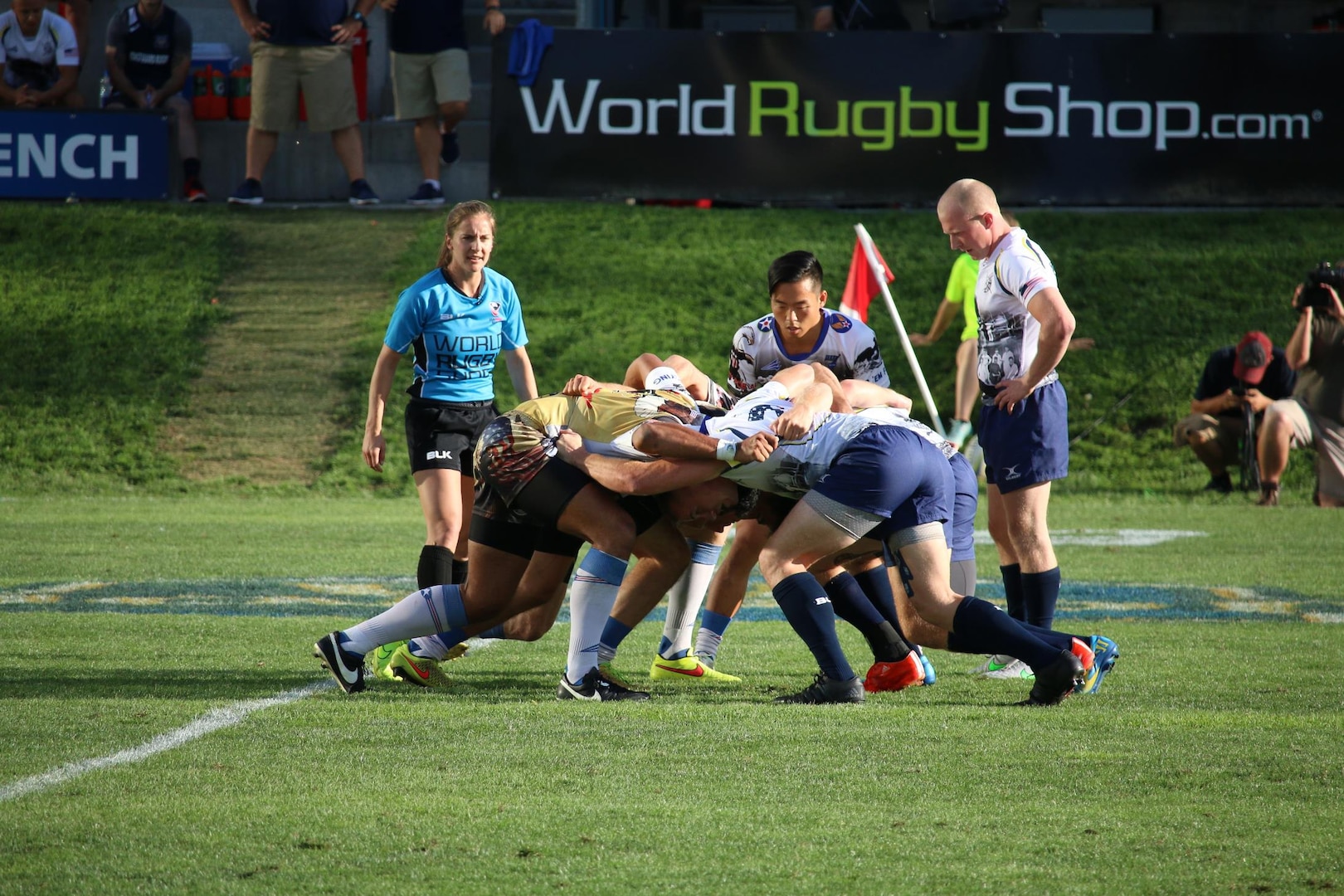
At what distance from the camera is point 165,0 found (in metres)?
20.8

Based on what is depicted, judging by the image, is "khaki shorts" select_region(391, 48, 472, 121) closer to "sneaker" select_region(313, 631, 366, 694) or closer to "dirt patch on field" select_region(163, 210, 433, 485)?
"dirt patch on field" select_region(163, 210, 433, 485)

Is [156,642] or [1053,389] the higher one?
[1053,389]

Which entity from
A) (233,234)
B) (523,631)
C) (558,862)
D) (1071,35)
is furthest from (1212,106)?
(558,862)

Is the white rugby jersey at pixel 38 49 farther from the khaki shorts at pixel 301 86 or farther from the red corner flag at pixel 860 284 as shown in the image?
the red corner flag at pixel 860 284

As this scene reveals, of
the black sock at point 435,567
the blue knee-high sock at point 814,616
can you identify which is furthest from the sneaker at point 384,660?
the blue knee-high sock at point 814,616

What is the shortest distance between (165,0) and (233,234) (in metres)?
4.63

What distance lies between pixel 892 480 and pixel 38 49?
14.3m

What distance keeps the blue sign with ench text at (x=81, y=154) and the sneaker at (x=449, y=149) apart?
306 centimetres

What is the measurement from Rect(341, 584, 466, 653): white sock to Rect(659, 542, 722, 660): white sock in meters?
1.08

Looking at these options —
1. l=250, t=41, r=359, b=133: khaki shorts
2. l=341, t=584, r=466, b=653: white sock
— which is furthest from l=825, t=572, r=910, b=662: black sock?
l=250, t=41, r=359, b=133: khaki shorts

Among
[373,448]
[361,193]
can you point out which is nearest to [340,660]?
[373,448]

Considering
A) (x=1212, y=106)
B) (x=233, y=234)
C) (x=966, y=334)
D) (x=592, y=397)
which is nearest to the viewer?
(x=592, y=397)

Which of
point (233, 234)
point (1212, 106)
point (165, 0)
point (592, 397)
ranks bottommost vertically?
point (592, 397)

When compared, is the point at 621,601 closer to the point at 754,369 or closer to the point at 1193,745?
the point at 754,369
